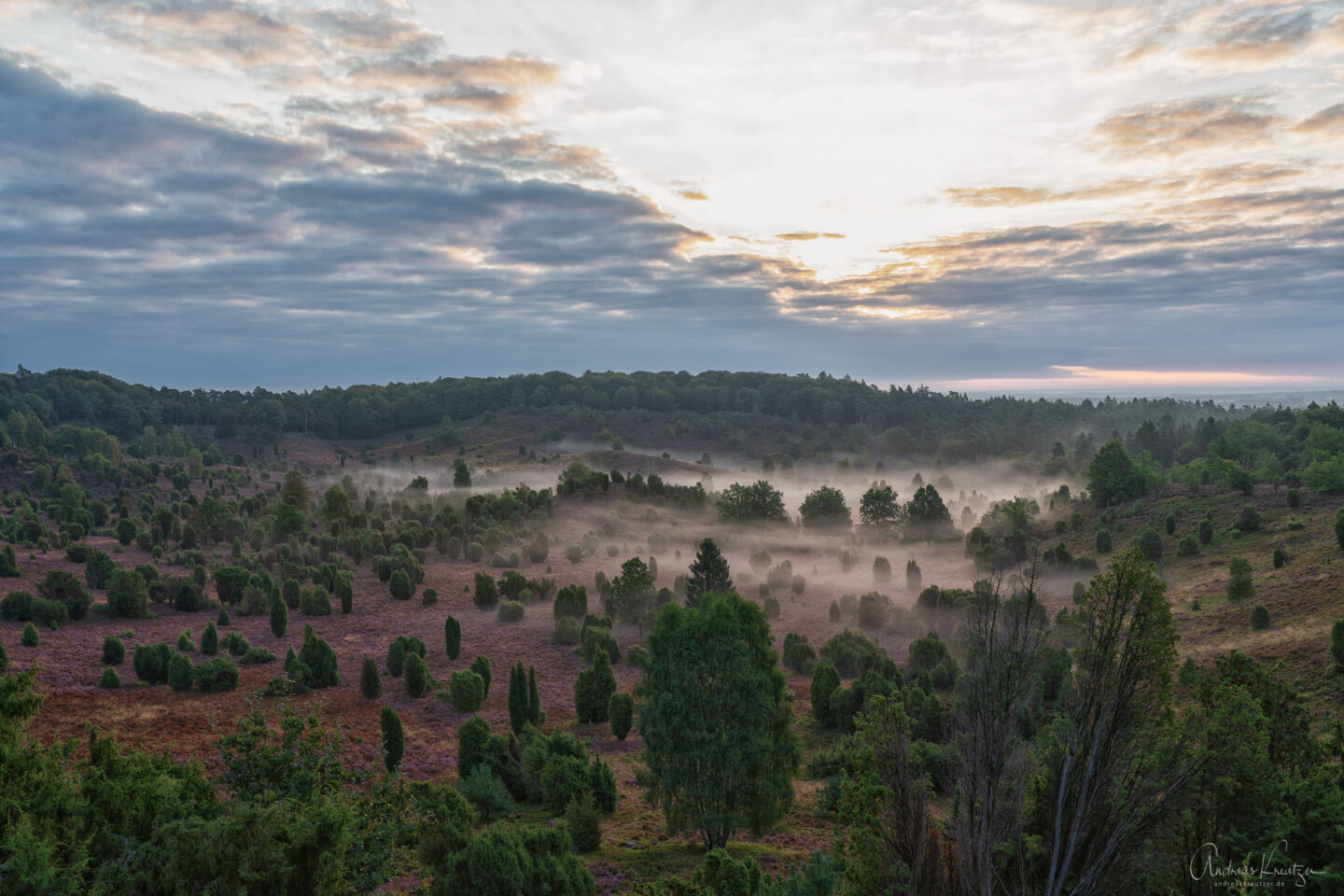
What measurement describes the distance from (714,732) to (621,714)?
13.1 m

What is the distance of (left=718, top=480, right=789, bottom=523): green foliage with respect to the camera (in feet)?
269

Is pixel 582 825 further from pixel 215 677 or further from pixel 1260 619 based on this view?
pixel 1260 619

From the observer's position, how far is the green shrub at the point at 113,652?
121 ft

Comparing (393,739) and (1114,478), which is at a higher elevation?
(1114,478)

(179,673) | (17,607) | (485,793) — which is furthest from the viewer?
(17,607)

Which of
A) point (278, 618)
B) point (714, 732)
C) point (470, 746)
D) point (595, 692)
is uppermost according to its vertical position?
point (714, 732)

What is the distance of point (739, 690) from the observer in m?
20.8

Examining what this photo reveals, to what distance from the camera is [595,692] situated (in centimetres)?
3500

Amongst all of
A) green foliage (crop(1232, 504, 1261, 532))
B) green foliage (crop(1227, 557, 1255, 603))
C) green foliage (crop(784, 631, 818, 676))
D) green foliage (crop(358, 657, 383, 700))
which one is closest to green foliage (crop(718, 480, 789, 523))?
green foliage (crop(784, 631, 818, 676))

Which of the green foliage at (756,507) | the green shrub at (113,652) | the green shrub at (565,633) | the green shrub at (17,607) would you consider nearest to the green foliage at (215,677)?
the green shrub at (113,652)

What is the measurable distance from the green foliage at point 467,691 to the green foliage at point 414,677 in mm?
2261

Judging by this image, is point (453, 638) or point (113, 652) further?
point (453, 638)

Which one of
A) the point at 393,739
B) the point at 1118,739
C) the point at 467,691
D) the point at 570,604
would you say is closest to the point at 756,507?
the point at 570,604

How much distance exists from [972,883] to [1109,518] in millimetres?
76921
